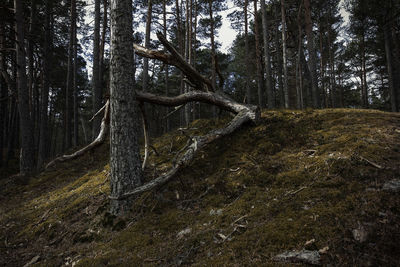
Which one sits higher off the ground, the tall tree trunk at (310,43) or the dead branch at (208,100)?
the tall tree trunk at (310,43)

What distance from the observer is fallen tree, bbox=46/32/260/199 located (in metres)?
4.16

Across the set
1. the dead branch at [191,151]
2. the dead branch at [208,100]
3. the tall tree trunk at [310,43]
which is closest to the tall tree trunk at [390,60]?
the tall tree trunk at [310,43]

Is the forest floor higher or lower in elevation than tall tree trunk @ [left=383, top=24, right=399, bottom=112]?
lower

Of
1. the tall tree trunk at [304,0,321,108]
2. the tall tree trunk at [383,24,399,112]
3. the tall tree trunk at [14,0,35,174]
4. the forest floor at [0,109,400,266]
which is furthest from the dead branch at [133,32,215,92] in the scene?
the tall tree trunk at [383,24,399,112]

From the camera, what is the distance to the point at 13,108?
62.0 feet

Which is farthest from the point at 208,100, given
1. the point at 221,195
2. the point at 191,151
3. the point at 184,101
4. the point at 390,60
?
the point at 390,60

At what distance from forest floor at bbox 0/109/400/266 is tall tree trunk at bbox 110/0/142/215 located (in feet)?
1.46

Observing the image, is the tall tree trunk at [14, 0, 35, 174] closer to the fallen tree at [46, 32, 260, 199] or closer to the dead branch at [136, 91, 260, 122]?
the fallen tree at [46, 32, 260, 199]

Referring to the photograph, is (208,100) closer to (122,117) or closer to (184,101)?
(184,101)

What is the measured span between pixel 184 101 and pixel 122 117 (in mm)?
1994

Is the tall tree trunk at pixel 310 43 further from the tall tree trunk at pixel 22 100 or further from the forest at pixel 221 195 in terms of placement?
the tall tree trunk at pixel 22 100

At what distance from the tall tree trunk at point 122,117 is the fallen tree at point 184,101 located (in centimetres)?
53

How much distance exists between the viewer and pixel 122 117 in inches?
155

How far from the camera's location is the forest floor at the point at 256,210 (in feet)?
7.26
